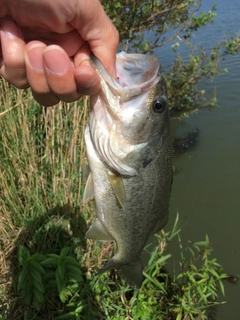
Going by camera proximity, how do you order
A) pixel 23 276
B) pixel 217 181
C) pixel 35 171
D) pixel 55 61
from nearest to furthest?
pixel 55 61 < pixel 23 276 < pixel 35 171 < pixel 217 181

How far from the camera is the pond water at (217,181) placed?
14.6 ft

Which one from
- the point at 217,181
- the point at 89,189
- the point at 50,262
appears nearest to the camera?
the point at 89,189

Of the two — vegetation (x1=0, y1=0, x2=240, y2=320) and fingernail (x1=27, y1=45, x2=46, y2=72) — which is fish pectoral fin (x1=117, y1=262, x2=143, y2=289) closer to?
vegetation (x1=0, y1=0, x2=240, y2=320)

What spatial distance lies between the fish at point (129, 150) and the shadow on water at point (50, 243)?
46.4 inches

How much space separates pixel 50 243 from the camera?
312 cm

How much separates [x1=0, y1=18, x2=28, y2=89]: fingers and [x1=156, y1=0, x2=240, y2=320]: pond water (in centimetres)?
322

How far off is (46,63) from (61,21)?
0.24 meters

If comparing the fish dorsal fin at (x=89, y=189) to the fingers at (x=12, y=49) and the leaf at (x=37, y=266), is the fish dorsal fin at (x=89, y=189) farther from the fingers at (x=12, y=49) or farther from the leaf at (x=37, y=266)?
the leaf at (x=37, y=266)

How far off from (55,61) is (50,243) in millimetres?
2019

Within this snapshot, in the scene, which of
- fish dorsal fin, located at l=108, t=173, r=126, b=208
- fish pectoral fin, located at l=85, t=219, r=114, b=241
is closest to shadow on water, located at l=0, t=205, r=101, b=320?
fish pectoral fin, located at l=85, t=219, r=114, b=241

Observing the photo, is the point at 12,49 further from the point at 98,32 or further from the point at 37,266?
the point at 37,266

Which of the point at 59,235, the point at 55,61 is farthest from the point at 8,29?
the point at 59,235

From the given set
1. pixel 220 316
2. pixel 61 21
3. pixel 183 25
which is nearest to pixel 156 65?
pixel 61 21

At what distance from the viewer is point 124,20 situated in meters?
5.04
